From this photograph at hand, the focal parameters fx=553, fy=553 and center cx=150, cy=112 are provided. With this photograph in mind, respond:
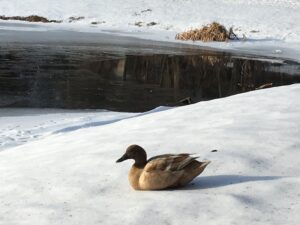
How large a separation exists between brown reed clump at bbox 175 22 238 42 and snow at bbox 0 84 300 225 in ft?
87.0

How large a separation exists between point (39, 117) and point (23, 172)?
5.45 metres

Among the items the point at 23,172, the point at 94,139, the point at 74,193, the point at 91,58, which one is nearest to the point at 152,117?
the point at 94,139

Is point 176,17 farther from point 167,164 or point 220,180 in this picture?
point 167,164

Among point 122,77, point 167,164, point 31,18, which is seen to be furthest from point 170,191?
point 31,18

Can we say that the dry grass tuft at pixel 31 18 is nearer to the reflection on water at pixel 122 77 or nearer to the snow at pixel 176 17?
the snow at pixel 176 17

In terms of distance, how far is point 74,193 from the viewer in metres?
5.07

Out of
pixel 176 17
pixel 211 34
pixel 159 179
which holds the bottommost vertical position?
pixel 211 34

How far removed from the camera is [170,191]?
15.8ft

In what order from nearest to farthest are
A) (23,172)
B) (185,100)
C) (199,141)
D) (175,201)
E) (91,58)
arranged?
(175,201)
(23,172)
(199,141)
(185,100)
(91,58)

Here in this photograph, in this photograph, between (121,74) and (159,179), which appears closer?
(159,179)

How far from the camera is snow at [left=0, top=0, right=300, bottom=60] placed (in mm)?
36469

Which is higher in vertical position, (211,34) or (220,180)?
(220,180)

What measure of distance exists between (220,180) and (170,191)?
562mm

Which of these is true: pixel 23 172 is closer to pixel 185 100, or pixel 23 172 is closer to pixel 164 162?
pixel 164 162
